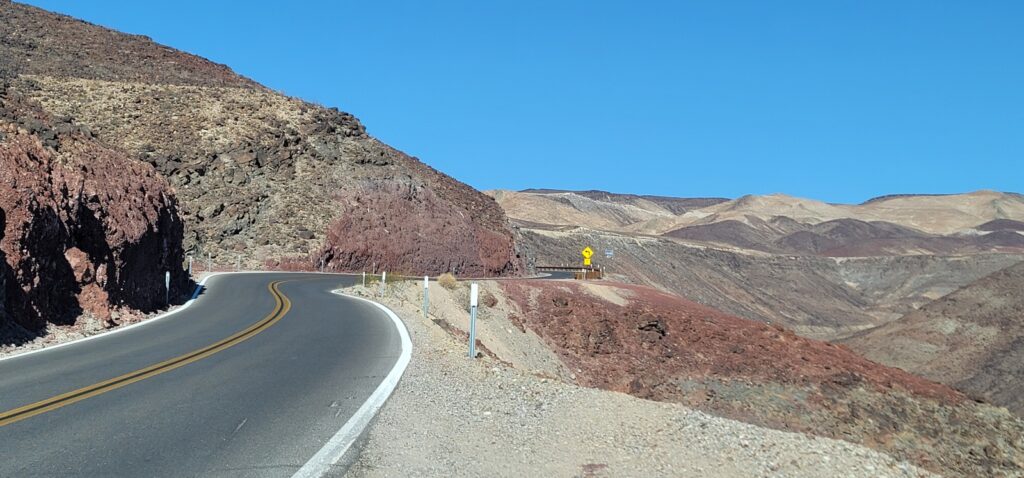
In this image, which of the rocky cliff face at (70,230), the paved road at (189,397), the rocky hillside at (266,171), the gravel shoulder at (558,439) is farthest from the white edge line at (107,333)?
the rocky hillside at (266,171)

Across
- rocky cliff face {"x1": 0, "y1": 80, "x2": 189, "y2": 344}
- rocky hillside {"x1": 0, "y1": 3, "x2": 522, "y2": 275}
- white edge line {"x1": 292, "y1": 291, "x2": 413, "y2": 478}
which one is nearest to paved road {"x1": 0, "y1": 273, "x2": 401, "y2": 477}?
white edge line {"x1": 292, "y1": 291, "x2": 413, "y2": 478}

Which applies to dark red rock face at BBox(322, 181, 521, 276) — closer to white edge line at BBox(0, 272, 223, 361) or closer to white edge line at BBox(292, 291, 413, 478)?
white edge line at BBox(0, 272, 223, 361)

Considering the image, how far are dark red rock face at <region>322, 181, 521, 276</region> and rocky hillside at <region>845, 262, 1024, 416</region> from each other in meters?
28.0

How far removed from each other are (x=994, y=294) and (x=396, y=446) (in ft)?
218

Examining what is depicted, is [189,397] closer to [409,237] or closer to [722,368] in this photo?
[722,368]

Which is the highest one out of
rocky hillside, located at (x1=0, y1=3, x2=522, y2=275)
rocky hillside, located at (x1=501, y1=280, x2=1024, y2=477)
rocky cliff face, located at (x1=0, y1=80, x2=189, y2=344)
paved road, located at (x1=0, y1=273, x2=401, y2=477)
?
rocky hillside, located at (x1=0, y1=3, x2=522, y2=275)

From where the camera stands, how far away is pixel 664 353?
3102 cm

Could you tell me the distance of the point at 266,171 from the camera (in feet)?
172

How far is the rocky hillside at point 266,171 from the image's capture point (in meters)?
47.8

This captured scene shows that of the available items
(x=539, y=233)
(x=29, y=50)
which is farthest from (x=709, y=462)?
(x=539, y=233)

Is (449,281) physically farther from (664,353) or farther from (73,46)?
(73,46)

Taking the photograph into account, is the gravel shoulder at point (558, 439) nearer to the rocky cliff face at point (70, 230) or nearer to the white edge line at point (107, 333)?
the white edge line at point (107, 333)

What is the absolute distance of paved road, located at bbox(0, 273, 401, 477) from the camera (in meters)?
6.18

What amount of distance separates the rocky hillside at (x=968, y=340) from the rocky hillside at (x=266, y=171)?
2824 centimetres
